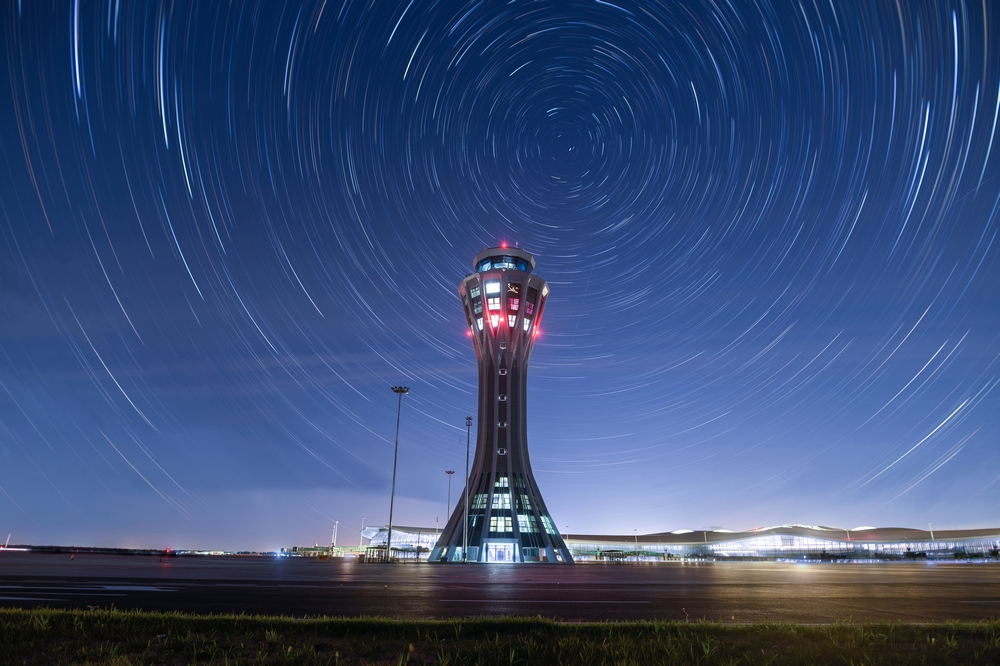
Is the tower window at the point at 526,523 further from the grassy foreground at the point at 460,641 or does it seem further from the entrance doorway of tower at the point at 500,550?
the grassy foreground at the point at 460,641

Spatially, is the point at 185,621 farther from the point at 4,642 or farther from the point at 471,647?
the point at 471,647

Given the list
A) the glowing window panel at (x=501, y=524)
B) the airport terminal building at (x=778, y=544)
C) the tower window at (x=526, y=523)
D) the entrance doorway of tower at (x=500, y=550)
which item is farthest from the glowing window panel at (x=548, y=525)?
the airport terminal building at (x=778, y=544)

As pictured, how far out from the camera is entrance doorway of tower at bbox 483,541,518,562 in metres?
66.1

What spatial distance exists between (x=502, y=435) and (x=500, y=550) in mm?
14170

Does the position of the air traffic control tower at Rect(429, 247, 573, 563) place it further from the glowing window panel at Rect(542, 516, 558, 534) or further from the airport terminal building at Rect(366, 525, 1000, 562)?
the airport terminal building at Rect(366, 525, 1000, 562)

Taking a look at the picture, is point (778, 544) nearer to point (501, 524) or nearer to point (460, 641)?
point (501, 524)

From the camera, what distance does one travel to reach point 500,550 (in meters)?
66.6

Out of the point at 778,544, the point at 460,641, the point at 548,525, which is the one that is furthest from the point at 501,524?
the point at 778,544

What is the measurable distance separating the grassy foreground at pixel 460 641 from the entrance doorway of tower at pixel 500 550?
62593 millimetres

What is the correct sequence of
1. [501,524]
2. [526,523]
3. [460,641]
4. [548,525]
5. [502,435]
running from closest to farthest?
[460,641]
[501,524]
[526,523]
[548,525]
[502,435]

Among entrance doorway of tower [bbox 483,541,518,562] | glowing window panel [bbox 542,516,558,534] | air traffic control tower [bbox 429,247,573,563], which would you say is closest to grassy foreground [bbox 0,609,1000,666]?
air traffic control tower [bbox 429,247,573,563]

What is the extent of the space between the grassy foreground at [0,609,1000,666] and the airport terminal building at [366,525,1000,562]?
106 m

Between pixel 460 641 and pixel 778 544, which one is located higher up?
pixel 460 641

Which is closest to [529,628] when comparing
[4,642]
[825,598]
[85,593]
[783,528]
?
[4,642]
